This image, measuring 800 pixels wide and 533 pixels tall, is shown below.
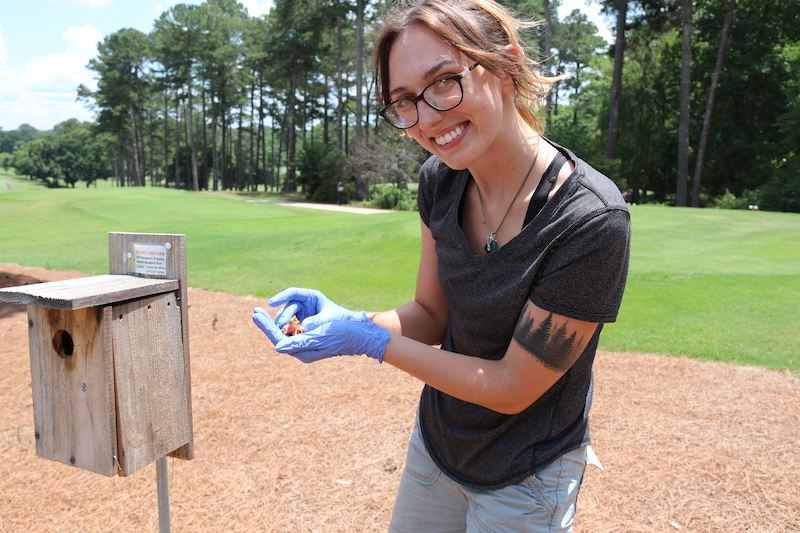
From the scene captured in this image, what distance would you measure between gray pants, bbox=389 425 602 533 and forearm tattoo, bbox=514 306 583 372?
30 centimetres

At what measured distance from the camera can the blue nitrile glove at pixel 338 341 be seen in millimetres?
1535

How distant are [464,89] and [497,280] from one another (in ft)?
1.51

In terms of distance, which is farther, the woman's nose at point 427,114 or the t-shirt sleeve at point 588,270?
the woman's nose at point 427,114

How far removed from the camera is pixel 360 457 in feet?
12.0

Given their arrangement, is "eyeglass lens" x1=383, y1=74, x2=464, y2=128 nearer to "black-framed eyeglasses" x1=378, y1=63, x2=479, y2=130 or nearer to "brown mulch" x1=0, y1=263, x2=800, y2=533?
"black-framed eyeglasses" x1=378, y1=63, x2=479, y2=130

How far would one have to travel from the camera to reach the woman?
1310 mm

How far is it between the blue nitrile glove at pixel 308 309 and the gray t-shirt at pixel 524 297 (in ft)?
1.04

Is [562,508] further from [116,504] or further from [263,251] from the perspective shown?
[263,251]

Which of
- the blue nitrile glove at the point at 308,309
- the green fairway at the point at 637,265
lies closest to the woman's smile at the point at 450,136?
the blue nitrile glove at the point at 308,309

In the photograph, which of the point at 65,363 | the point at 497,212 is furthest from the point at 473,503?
the point at 65,363

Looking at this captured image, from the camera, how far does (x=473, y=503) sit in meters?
1.55

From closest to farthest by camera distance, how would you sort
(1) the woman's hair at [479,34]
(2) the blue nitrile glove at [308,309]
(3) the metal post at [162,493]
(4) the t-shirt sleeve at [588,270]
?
(4) the t-shirt sleeve at [588,270] < (1) the woman's hair at [479,34] < (2) the blue nitrile glove at [308,309] < (3) the metal post at [162,493]

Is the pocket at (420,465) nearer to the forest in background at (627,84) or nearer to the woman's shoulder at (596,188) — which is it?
the woman's shoulder at (596,188)

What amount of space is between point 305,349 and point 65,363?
0.87 meters
